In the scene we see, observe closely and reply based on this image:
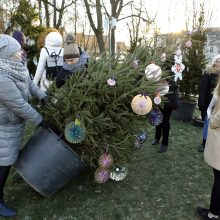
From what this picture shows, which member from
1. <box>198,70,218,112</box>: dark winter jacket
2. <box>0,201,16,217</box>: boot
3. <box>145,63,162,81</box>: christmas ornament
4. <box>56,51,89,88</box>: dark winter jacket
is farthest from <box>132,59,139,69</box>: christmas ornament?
<box>198,70,218,112</box>: dark winter jacket

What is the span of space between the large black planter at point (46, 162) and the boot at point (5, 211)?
320 mm

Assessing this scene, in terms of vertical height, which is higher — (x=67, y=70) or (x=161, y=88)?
(x=67, y=70)

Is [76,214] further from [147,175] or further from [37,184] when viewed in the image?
[147,175]

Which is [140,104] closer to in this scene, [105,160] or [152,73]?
[152,73]

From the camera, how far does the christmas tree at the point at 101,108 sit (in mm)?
3137

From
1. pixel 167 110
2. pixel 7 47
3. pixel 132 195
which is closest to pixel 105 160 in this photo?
pixel 132 195

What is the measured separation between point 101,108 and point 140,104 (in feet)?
1.42

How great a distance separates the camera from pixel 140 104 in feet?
10.1

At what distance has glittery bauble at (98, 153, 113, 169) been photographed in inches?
127

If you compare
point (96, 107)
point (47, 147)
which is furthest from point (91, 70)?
point (47, 147)

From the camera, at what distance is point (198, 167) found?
15.0 feet

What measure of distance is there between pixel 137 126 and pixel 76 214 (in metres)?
1.08

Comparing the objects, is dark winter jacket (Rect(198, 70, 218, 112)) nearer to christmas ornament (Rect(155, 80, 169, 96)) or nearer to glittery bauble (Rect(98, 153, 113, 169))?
christmas ornament (Rect(155, 80, 169, 96))

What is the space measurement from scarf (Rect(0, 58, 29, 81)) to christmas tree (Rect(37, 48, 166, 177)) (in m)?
0.44
